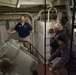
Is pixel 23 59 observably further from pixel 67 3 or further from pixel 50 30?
pixel 67 3

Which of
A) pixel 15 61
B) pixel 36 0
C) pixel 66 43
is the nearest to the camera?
pixel 66 43

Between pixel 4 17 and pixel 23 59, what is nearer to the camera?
pixel 23 59

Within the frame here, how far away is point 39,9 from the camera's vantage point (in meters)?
5.70

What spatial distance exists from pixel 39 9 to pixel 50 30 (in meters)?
1.05

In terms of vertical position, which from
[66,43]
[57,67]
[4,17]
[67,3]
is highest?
[67,3]

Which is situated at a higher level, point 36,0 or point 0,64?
point 36,0

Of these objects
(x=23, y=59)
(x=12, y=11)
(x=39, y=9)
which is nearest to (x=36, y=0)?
(x=39, y=9)

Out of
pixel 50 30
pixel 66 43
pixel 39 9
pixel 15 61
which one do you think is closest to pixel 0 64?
pixel 15 61

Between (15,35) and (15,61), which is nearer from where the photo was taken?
(15,61)

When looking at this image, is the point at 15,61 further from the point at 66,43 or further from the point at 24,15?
the point at 24,15

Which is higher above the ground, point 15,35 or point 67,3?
point 67,3

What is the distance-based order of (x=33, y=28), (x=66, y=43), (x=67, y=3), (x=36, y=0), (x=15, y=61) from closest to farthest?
(x=66, y=43) → (x=15, y=61) → (x=67, y=3) → (x=36, y=0) → (x=33, y=28)

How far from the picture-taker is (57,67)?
Answer: 2607mm

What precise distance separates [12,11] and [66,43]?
3.41m
